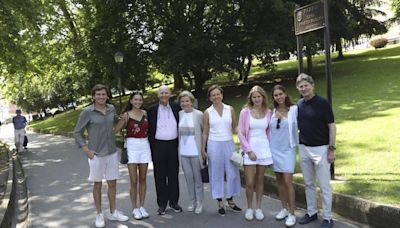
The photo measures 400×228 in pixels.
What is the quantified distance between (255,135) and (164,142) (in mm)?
1370

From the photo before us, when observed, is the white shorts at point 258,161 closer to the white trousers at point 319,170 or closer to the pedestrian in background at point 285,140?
the pedestrian in background at point 285,140

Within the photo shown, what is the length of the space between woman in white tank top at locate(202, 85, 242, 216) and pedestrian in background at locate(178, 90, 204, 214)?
13 centimetres

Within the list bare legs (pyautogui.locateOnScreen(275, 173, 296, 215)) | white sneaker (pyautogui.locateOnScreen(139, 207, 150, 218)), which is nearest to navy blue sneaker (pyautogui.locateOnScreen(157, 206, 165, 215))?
white sneaker (pyautogui.locateOnScreen(139, 207, 150, 218))

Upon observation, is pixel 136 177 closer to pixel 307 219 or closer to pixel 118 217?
pixel 118 217

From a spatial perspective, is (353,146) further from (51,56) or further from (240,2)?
(51,56)

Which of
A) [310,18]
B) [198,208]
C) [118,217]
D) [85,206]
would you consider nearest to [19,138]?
[85,206]

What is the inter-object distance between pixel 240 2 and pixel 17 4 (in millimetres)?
11537

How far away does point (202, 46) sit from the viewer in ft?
69.8

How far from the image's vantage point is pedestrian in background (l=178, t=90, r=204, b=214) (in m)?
6.19

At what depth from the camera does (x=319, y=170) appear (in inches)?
207

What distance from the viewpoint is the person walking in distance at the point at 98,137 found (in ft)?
19.0

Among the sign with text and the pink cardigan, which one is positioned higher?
the sign with text

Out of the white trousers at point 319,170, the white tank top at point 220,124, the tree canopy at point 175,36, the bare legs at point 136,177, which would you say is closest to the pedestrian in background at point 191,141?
the white tank top at point 220,124

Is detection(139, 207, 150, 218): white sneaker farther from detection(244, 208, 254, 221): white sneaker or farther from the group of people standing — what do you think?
detection(244, 208, 254, 221): white sneaker
